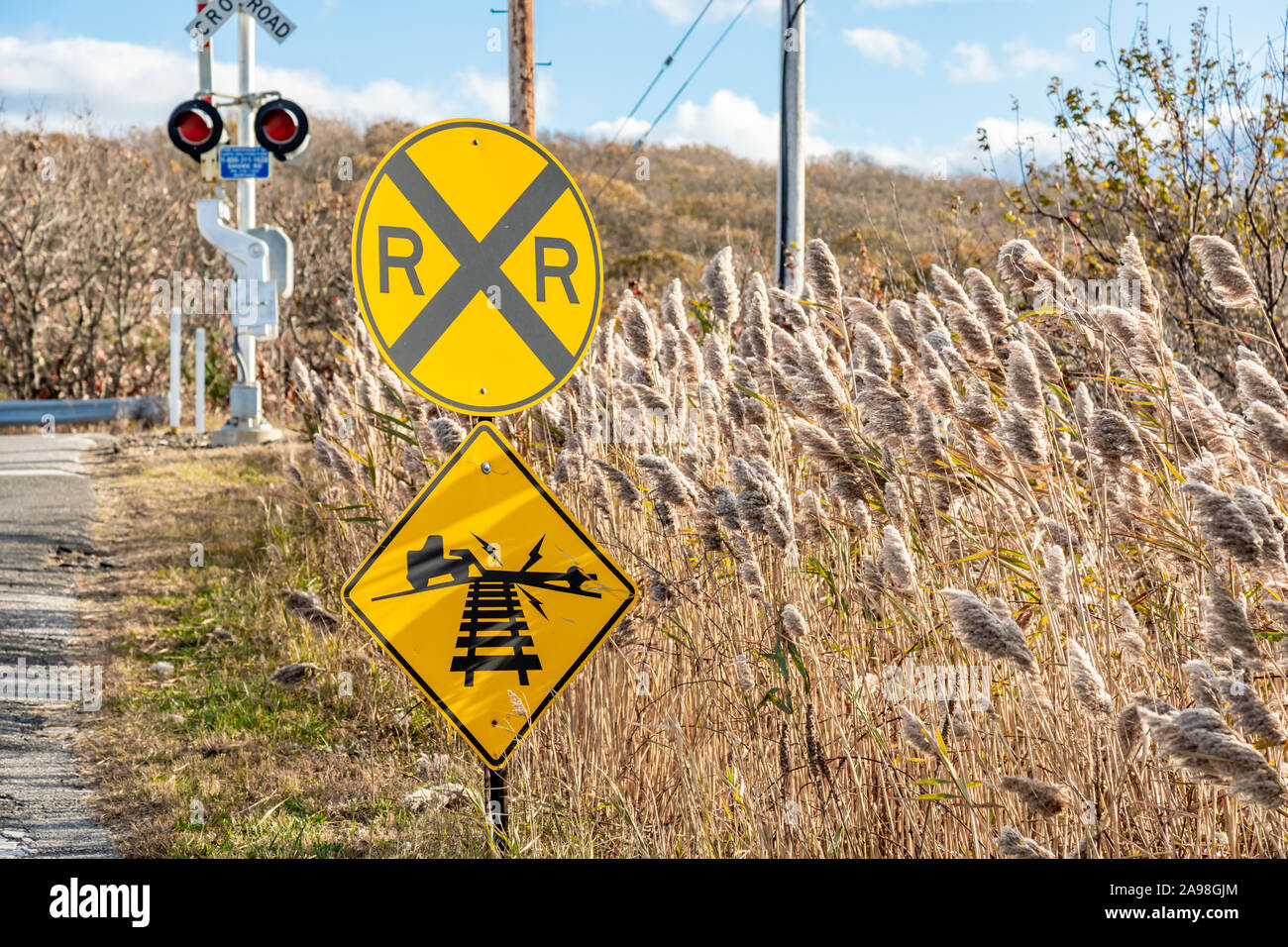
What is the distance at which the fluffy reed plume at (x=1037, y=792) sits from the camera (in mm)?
2309

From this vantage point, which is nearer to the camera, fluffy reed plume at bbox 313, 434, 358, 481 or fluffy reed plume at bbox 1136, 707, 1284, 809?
fluffy reed plume at bbox 1136, 707, 1284, 809

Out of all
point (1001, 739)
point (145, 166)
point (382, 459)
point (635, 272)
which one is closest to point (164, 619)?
point (382, 459)

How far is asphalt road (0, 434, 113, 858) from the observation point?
3.87 metres

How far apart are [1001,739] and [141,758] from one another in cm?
343

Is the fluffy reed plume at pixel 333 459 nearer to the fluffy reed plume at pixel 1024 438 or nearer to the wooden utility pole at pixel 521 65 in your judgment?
the fluffy reed plume at pixel 1024 438

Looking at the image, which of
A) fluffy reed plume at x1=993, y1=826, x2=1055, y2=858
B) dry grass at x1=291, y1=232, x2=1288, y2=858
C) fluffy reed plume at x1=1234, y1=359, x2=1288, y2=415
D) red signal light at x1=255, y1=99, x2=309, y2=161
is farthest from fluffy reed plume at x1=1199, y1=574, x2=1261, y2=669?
red signal light at x1=255, y1=99, x2=309, y2=161

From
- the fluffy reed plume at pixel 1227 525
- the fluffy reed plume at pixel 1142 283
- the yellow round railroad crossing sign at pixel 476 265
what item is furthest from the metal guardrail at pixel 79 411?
the fluffy reed plume at pixel 1227 525

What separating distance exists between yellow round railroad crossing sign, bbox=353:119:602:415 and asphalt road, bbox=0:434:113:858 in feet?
6.52

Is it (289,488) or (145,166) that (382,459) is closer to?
(289,488)

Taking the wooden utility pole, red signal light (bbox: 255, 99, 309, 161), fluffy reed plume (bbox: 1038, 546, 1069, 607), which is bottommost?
fluffy reed plume (bbox: 1038, 546, 1069, 607)

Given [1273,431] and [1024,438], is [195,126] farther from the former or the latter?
[1273,431]

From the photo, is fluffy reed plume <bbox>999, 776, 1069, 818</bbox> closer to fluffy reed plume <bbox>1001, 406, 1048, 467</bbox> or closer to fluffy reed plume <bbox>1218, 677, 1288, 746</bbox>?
fluffy reed plume <bbox>1218, 677, 1288, 746</bbox>
